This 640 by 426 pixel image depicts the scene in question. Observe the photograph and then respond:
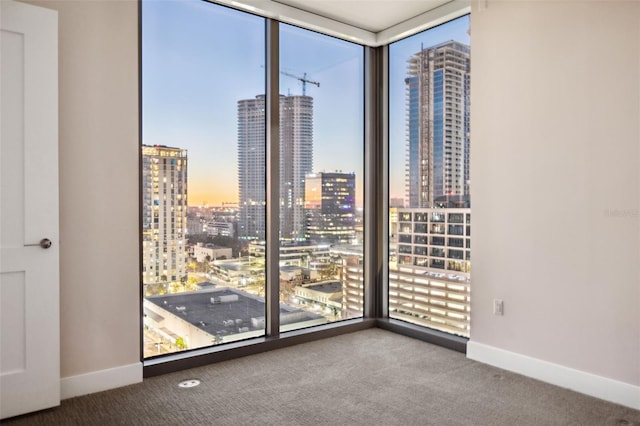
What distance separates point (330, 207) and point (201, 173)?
131 cm

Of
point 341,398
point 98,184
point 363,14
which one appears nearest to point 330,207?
point 363,14

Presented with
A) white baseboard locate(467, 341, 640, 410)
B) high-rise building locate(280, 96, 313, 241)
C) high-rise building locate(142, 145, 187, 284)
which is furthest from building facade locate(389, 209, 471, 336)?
high-rise building locate(142, 145, 187, 284)

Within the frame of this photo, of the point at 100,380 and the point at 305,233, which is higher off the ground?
the point at 305,233

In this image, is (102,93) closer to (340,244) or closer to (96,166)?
(96,166)

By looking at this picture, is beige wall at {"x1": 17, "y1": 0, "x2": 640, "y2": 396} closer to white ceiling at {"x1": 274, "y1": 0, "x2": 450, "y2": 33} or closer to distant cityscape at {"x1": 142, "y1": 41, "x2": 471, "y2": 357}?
distant cityscape at {"x1": 142, "y1": 41, "x2": 471, "y2": 357}

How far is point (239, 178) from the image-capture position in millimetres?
3699

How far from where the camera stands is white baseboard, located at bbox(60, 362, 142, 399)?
9.08 ft

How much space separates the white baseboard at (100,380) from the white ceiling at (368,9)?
9.64ft

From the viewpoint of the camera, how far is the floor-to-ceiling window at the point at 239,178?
3.28 meters

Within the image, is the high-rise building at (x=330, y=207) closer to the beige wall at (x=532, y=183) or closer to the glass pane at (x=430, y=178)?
the glass pane at (x=430, y=178)

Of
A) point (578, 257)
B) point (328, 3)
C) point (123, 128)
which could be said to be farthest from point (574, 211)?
point (123, 128)

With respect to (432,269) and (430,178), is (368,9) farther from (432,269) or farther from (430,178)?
(432,269)

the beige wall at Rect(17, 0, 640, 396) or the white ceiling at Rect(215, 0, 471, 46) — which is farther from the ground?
the white ceiling at Rect(215, 0, 471, 46)

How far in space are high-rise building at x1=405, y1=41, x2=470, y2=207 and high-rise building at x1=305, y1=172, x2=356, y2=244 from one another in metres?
0.59
